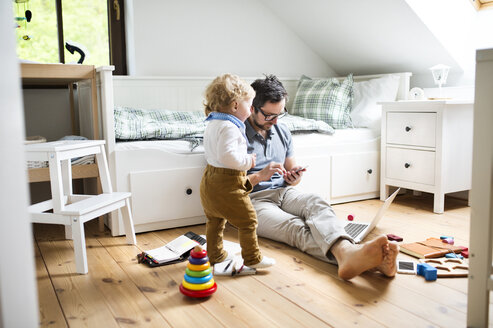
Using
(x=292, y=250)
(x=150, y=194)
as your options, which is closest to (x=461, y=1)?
(x=292, y=250)

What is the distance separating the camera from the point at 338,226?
5.59ft

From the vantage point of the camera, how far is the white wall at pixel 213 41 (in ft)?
9.50

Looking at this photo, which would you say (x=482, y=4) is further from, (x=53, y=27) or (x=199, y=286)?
(x=53, y=27)

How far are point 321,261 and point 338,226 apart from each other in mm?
160

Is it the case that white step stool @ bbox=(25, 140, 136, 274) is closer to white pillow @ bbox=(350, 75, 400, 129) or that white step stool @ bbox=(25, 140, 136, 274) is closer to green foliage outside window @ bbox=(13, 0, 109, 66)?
green foliage outside window @ bbox=(13, 0, 109, 66)

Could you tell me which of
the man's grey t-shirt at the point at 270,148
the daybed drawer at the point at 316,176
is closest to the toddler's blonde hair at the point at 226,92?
the man's grey t-shirt at the point at 270,148

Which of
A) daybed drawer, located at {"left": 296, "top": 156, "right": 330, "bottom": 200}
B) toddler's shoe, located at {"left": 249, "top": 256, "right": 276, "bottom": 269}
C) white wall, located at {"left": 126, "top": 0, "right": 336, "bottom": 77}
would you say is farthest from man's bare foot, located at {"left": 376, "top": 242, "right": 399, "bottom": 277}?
white wall, located at {"left": 126, "top": 0, "right": 336, "bottom": 77}

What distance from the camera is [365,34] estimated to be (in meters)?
3.02

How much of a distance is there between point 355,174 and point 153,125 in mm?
1234

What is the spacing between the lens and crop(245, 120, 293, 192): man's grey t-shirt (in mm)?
2066

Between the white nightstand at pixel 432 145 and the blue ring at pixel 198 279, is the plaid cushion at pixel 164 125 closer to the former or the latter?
the white nightstand at pixel 432 145

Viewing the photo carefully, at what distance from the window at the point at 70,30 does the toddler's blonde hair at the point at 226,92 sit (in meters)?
1.35

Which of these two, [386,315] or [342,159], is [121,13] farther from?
[386,315]

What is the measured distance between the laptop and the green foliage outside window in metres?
1.85
